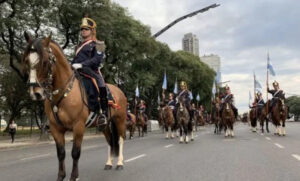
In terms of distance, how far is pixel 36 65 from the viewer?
6645 mm

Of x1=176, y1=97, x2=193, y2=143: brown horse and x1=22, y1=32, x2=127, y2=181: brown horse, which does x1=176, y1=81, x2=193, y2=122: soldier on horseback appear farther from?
x1=22, y1=32, x2=127, y2=181: brown horse

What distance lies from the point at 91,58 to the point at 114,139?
8.34 feet

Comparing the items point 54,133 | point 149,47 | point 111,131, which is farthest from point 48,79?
point 149,47

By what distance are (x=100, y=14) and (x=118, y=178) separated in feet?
82.8

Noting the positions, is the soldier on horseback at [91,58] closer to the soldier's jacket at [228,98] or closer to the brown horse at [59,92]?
the brown horse at [59,92]

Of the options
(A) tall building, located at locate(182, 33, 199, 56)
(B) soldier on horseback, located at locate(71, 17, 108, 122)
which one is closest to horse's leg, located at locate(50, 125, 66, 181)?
(B) soldier on horseback, located at locate(71, 17, 108, 122)

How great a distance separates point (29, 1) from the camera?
28125 millimetres

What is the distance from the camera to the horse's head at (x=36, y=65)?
6.52 m

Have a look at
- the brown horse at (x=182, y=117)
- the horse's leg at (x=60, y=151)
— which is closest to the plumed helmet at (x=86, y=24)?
the horse's leg at (x=60, y=151)

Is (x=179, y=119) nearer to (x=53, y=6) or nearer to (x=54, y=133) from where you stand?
(x=54, y=133)

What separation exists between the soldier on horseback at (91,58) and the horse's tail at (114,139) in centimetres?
149

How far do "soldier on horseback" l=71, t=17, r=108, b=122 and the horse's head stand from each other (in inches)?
45.2

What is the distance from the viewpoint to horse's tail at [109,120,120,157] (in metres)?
9.81

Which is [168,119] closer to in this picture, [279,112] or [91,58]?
[279,112]
